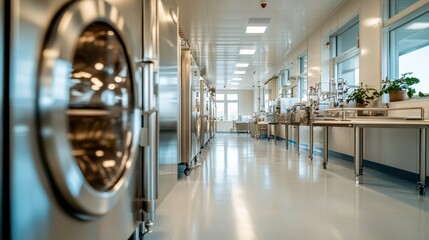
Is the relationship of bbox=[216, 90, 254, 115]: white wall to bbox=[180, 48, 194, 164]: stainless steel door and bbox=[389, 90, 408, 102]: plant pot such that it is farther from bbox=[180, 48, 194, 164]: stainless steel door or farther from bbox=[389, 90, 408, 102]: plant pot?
bbox=[180, 48, 194, 164]: stainless steel door

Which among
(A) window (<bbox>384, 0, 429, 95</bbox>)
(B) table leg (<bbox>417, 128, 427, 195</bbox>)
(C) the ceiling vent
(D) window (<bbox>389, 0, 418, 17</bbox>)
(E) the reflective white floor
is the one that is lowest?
(E) the reflective white floor

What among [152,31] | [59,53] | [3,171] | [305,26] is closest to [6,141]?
[3,171]

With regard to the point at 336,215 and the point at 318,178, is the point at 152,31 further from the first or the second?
the point at 318,178

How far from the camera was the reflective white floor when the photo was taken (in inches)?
67.2

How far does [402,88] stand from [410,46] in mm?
623

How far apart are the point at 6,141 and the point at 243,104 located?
18.3 m

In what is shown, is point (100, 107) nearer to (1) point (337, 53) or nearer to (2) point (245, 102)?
(1) point (337, 53)

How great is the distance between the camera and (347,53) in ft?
17.3

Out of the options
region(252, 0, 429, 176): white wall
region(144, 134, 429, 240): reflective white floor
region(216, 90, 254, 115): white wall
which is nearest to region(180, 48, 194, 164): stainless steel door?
region(144, 134, 429, 240): reflective white floor

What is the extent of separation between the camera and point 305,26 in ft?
20.9

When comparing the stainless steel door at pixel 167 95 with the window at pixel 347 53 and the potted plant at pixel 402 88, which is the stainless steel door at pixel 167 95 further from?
the window at pixel 347 53

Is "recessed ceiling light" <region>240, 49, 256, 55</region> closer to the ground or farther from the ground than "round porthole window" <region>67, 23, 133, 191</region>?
farther from the ground

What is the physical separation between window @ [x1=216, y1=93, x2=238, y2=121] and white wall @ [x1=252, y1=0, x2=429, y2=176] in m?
12.4

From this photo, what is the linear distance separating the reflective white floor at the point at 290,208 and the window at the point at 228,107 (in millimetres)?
15279
